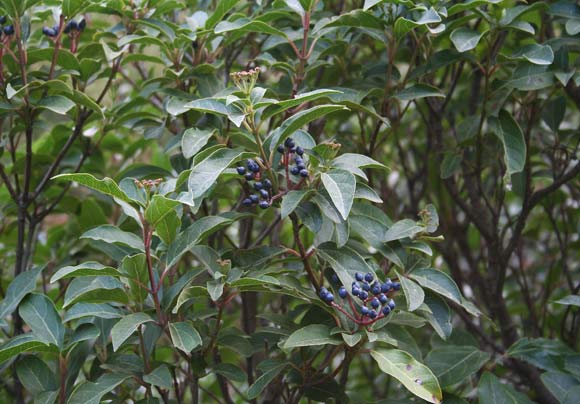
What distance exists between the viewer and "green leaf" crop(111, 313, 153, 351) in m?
1.37

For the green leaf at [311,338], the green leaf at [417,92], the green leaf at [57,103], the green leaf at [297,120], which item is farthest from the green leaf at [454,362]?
the green leaf at [57,103]

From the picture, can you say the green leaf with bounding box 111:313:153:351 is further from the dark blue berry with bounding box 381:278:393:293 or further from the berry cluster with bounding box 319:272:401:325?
the dark blue berry with bounding box 381:278:393:293

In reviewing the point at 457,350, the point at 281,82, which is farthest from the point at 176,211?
the point at 457,350

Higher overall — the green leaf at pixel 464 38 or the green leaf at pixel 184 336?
the green leaf at pixel 464 38

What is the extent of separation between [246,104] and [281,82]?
642 millimetres

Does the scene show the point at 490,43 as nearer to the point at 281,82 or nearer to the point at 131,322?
the point at 281,82

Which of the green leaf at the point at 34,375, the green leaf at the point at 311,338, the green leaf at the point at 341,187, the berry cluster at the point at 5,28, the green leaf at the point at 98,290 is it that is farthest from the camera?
the berry cluster at the point at 5,28

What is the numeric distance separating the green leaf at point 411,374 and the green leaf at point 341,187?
1.04ft

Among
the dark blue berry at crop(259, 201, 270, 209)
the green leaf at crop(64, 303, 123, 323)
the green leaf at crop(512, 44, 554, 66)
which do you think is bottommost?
the green leaf at crop(64, 303, 123, 323)

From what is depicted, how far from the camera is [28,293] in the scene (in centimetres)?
168

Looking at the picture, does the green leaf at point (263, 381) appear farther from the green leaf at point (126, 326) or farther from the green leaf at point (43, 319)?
the green leaf at point (43, 319)

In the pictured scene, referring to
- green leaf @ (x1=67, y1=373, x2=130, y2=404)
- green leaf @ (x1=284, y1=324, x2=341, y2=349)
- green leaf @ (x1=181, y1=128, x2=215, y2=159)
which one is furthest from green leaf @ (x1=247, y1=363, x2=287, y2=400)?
green leaf @ (x1=181, y1=128, x2=215, y2=159)

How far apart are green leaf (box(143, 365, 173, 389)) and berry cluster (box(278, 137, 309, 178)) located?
48 centimetres

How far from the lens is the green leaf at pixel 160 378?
1507mm
